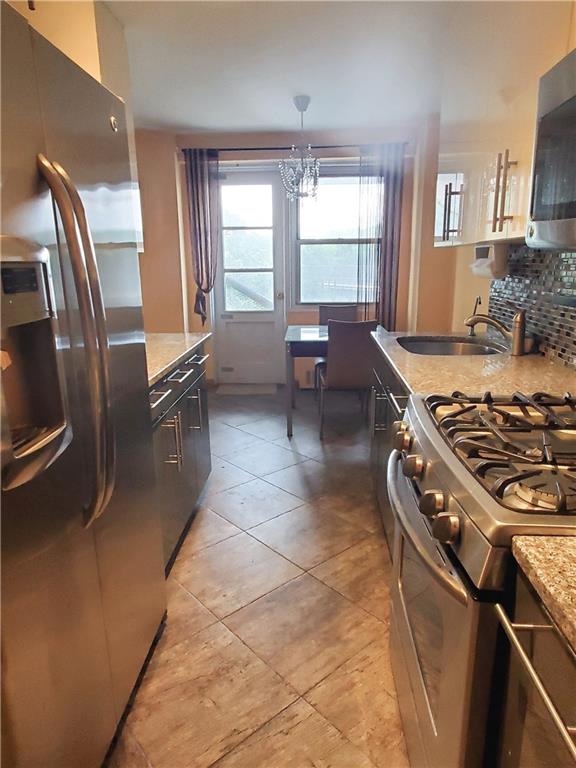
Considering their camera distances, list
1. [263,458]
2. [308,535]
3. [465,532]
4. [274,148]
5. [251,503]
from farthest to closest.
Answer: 1. [274,148]
2. [263,458]
3. [251,503]
4. [308,535]
5. [465,532]

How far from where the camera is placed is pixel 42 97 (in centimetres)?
98

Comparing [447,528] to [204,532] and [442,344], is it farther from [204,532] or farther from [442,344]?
[442,344]

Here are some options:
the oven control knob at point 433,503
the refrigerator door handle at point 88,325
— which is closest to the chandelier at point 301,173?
the refrigerator door handle at point 88,325

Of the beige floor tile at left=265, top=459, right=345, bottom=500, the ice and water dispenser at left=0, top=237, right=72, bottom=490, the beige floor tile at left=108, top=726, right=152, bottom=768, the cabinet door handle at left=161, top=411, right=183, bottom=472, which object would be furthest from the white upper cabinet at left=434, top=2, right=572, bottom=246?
the beige floor tile at left=108, top=726, right=152, bottom=768

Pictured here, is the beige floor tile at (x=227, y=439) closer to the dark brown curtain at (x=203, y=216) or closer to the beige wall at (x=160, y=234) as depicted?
the beige wall at (x=160, y=234)

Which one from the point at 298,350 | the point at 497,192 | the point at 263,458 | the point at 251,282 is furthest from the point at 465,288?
the point at 497,192

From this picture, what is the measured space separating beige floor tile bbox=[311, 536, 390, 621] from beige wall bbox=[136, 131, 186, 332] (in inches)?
123

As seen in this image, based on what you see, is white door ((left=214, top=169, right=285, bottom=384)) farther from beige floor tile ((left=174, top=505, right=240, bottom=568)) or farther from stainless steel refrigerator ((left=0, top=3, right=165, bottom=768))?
stainless steel refrigerator ((left=0, top=3, right=165, bottom=768))

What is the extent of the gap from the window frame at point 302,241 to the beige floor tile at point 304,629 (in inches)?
133

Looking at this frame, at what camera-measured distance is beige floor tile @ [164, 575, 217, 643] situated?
182cm

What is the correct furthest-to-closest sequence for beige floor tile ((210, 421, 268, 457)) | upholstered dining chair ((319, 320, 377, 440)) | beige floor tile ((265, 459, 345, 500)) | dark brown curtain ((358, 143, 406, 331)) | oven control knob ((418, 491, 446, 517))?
dark brown curtain ((358, 143, 406, 331)) → beige floor tile ((210, 421, 268, 457)) → upholstered dining chair ((319, 320, 377, 440)) → beige floor tile ((265, 459, 345, 500)) → oven control knob ((418, 491, 446, 517))

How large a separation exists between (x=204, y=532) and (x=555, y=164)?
83.8 inches

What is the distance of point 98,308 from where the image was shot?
1.04 m

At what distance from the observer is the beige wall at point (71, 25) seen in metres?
2.17
